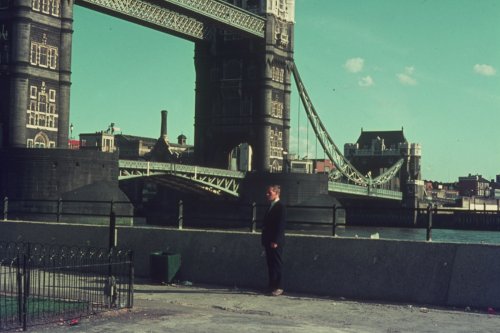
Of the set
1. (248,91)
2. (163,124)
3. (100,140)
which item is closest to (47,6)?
(248,91)

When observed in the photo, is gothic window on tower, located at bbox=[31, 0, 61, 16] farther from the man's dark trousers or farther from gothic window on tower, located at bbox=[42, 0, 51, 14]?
the man's dark trousers

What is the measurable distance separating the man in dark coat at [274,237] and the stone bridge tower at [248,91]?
68597 mm

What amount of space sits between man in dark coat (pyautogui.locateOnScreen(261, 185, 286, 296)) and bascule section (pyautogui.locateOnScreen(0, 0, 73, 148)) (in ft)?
141

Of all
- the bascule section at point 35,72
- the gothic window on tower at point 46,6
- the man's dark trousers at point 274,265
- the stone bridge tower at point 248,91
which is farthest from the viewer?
the stone bridge tower at point 248,91

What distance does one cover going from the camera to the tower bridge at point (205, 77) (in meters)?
53.0

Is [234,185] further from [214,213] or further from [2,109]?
[2,109]

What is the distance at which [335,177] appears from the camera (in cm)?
10462

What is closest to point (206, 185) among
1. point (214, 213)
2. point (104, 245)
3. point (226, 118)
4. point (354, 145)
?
point (214, 213)

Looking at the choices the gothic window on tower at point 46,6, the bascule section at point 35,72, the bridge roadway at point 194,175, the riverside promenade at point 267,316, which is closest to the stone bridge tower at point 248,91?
the bridge roadway at point 194,175

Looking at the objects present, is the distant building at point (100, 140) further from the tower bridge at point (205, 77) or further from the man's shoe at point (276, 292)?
the man's shoe at point (276, 292)

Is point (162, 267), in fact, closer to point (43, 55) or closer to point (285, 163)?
point (43, 55)

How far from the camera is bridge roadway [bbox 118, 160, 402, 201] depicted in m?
62.5

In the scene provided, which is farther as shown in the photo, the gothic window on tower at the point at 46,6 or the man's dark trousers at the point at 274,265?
the gothic window on tower at the point at 46,6

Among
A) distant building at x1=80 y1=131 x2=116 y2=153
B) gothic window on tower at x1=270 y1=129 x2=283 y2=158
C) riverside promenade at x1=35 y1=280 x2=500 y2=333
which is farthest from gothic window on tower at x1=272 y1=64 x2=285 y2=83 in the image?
riverside promenade at x1=35 y1=280 x2=500 y2=333
